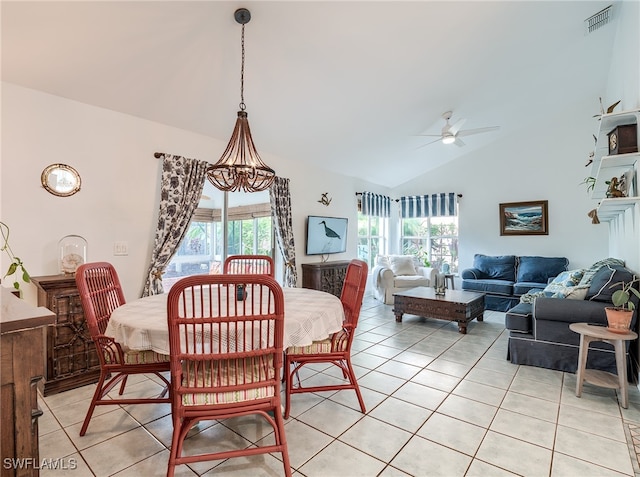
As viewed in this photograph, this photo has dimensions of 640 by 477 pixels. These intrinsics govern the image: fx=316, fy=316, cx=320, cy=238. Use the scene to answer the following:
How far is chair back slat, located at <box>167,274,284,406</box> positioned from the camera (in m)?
1.40

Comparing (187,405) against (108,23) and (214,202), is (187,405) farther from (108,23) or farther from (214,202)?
(214,202)

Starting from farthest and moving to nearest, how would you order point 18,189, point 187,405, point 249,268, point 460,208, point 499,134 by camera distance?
point 460,208
point 499,134
point 249,268
point 18,189
point 187,405

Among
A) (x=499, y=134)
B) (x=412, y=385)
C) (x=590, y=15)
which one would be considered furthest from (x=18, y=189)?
(x=499, y=134)

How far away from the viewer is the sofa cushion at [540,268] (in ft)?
17.6

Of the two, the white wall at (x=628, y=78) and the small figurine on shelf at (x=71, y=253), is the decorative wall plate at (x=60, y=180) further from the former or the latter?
the white wall at (x=628, y=78)

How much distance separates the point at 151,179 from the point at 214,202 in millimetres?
861

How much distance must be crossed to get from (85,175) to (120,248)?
73 cm

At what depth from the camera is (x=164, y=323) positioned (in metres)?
1.67

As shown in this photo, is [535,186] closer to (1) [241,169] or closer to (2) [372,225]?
(2) [372,225]

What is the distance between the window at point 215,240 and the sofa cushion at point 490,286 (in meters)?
3.59

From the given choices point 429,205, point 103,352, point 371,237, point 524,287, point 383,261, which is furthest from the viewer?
point 429,205

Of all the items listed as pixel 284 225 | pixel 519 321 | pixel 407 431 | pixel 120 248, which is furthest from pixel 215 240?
pixel 519 321

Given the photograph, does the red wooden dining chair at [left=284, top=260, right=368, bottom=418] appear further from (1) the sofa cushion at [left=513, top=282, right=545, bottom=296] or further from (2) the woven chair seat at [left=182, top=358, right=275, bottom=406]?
(1) the sofa cushion at [left=513, top=282, right=545, bottom=296]

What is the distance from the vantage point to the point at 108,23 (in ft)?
7.27
